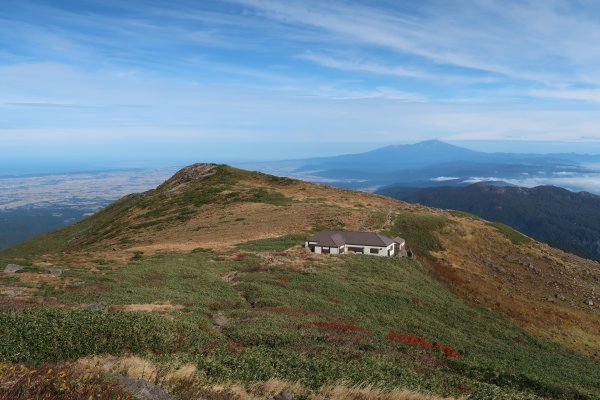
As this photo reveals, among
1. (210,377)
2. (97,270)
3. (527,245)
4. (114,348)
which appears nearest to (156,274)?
(97,270)

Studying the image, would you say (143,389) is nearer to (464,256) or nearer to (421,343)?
(421,343)

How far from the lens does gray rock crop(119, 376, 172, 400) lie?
830cm

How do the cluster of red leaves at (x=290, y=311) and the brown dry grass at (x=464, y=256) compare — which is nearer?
the cluster of red leaves at (x=290, y=311)

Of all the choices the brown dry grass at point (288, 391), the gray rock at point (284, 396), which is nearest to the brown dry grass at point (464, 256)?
the brown dry grass at point (288, 391)

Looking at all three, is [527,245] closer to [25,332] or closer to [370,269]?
[370,269]

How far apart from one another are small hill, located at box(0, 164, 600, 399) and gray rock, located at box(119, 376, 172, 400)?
750 mm

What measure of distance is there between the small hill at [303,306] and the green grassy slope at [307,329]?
0.12 m

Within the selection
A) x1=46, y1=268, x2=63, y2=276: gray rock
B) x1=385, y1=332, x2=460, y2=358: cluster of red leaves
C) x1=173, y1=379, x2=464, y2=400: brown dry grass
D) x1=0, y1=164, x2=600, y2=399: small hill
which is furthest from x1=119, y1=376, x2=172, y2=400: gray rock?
x1=46, y1=268, x2=63, y2=276: gray rock

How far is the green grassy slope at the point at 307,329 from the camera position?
43.2 ft

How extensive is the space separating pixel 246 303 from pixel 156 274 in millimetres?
9854

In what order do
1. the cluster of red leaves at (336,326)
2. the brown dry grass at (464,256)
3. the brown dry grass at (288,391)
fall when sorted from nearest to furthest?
the brown dry grass at (288,391), the cluster of red leaves at (336,326), the brown dry grass at (464,256)

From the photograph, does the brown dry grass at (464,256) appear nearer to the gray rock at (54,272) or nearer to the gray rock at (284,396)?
the gray rock at (54,272)

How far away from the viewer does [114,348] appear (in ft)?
43.9

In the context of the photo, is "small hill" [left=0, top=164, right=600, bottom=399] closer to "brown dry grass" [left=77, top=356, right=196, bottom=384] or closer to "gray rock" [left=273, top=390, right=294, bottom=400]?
"brown dry grass" [left=77, top=356, right=196, bottom=384]
